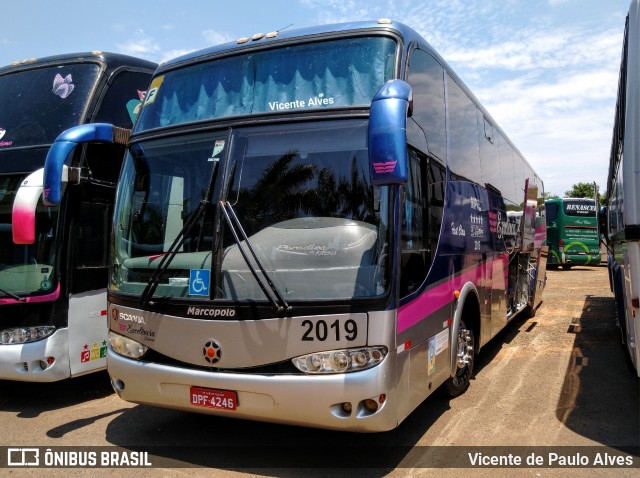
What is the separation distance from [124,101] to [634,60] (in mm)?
5330

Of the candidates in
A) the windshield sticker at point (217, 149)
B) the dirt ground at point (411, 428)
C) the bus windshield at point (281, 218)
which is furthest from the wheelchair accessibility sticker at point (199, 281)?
the dirt ground at point (411, 428)

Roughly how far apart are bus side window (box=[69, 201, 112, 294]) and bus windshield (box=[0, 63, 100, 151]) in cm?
92

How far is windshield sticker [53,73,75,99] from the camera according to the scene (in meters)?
6.41

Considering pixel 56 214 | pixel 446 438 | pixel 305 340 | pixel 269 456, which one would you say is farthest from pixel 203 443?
pixel 56 214

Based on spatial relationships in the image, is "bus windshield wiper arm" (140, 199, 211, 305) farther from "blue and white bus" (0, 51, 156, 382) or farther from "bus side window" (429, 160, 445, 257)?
"bus side window" (429, 160, 445, 257)

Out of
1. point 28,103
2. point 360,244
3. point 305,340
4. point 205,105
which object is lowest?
point 305,340

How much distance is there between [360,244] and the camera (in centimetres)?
393

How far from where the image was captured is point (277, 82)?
4.50m

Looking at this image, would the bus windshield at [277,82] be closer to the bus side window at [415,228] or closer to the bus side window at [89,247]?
the bus side window at [415,228]

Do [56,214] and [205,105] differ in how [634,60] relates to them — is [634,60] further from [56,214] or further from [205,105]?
[56,214]

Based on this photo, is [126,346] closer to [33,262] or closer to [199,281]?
[199,281]

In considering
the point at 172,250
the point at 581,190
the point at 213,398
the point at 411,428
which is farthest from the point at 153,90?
the point at 581,190

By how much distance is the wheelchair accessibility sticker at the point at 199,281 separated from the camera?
4109mm

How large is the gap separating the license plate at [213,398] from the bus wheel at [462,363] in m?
2.56
